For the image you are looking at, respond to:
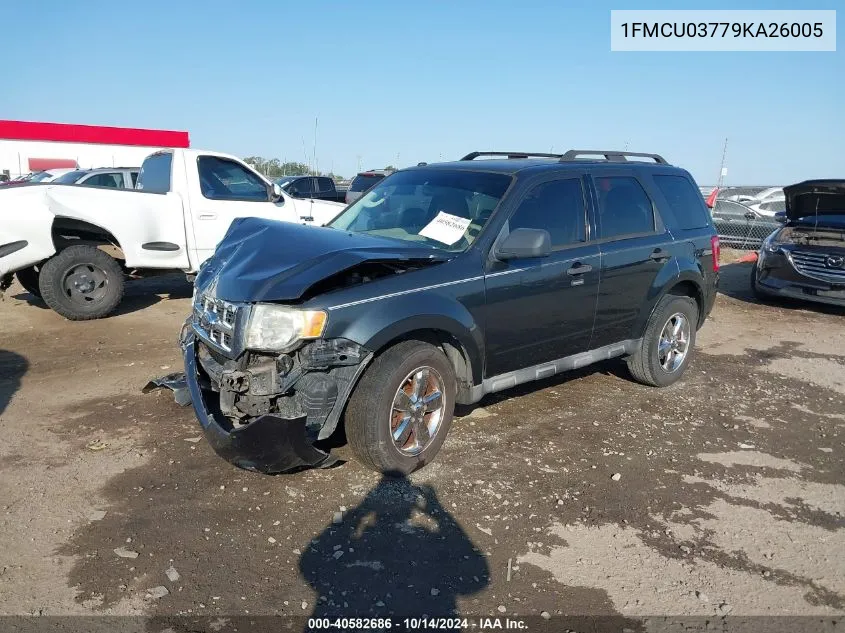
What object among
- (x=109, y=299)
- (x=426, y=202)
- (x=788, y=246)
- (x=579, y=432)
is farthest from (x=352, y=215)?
(x=788, y=246)

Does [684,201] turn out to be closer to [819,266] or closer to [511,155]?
[511,155]

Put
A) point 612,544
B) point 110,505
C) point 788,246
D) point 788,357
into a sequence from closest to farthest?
1. point 612,544
2. point 110,505
3. point 788,357
4. point 788,246

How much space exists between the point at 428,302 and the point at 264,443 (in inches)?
48.9

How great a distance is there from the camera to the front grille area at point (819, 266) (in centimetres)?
928

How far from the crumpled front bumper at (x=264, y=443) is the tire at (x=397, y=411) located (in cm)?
26

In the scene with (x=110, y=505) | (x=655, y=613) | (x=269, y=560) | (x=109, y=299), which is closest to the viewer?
(x=655, y=613)

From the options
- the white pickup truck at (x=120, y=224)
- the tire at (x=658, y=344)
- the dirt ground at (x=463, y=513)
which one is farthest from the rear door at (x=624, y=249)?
the white pickup truck at (x=120, y=224)

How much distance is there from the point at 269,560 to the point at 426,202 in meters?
2.72

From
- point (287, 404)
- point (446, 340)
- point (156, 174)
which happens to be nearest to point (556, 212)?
point (446, 340)

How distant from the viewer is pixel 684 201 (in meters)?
6.04

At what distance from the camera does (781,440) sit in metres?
4.94

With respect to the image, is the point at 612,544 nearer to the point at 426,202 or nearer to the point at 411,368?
the point at 411,368

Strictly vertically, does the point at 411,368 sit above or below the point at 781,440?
above

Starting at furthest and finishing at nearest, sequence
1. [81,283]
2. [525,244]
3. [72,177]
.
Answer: [72,177] < [81,283] < [525,244]
